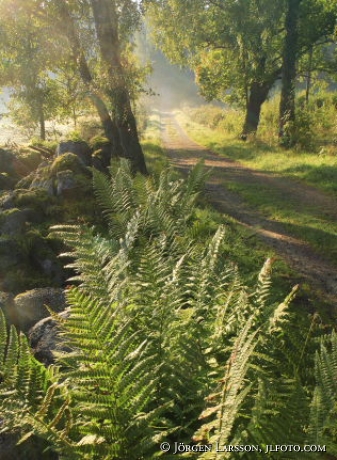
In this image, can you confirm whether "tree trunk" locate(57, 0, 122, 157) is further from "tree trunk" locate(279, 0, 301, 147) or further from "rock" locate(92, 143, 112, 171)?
"tree trunk" locate(279, 0, 301, 147)

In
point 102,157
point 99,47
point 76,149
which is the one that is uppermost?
point 99,47

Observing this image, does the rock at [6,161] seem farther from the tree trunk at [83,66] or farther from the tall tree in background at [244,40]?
the tall tree in background at [244,40]

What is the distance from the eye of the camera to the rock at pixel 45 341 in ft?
12.0

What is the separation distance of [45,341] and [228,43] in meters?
21.2

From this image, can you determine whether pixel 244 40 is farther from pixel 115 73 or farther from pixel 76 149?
pixel 76 149

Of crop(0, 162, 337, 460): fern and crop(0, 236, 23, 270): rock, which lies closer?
crop(0, 162, 337, 460): fern

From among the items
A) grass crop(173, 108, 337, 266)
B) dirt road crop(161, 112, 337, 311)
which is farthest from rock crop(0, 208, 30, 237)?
grass crop(173, 108, 337, 266)

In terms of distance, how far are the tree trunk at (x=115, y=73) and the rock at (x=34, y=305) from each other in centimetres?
716

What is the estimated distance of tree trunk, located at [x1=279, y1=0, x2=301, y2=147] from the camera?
16.3 metres

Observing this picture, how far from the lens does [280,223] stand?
28.6 ft

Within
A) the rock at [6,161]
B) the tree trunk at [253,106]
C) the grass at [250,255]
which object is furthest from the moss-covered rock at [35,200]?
the tree trunk at [253,106]

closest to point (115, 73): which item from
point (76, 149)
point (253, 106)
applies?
point (76, 149)

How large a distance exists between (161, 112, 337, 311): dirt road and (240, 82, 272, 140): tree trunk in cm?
506

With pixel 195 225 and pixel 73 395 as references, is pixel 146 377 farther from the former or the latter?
pixel 195 225
